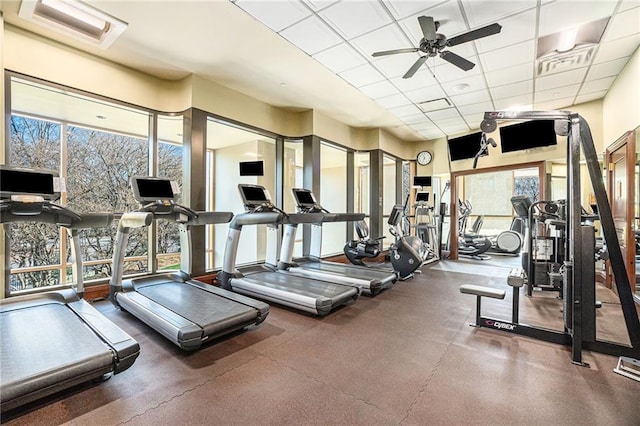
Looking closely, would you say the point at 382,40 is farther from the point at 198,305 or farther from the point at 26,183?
the point at 26,183

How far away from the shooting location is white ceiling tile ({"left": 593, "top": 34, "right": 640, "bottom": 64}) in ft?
12.9

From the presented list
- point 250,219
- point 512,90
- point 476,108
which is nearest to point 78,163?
point 250,219

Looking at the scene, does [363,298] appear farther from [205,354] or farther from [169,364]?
[169,364]

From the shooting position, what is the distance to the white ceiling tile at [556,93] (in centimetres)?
542

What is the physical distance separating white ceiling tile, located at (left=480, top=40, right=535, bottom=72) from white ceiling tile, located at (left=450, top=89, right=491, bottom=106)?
3.35 feet

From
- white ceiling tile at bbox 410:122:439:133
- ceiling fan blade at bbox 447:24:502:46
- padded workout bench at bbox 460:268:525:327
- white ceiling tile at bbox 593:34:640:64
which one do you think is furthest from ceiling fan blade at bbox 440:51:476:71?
white ceiling tile at bbox 410:122:439:133

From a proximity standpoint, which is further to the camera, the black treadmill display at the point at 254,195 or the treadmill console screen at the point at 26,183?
the black treadmill display at the point at 254,195

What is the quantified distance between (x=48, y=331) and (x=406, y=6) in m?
4.57

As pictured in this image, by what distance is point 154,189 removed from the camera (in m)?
3.68

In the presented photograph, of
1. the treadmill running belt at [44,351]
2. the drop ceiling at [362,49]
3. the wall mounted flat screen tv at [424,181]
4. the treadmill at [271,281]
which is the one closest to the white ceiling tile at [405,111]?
the drop ceiling at [362,49]

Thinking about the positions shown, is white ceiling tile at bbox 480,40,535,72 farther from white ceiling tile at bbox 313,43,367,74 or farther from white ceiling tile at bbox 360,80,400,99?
white ceiling tile at bbox 313,43,367,74

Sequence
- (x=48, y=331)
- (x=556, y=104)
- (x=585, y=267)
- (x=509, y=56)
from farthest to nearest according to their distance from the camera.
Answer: (x=556, y=104) < (x=509, y=56) < (x=585, y=267) < (x=48, y=331)

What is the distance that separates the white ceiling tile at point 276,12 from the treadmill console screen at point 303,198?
2.65m

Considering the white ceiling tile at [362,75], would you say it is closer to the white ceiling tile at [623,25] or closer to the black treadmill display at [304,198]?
the black treadmill display at [304,198]
